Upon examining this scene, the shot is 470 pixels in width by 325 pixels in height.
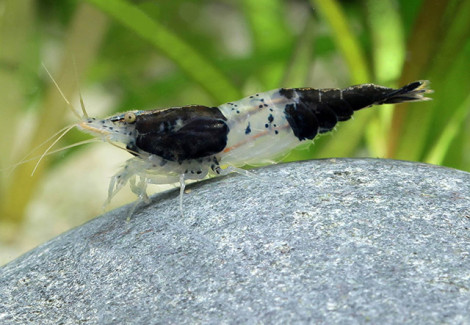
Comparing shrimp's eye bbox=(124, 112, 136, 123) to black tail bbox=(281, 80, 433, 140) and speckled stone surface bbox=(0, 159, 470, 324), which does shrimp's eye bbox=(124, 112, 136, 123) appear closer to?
speckled stone surface bbox=(0, 159, 470, 324)

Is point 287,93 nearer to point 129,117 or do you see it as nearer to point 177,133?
point 177,133

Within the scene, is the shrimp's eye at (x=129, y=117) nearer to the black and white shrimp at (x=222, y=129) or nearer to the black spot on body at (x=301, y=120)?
the black and white shrimp at (x=222, y=129)

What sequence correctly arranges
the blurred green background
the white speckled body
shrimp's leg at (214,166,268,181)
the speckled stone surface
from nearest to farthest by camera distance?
the speckled stone surface, shrimp's leg at (214,166,268,181), the white speckled body, the blurred green background

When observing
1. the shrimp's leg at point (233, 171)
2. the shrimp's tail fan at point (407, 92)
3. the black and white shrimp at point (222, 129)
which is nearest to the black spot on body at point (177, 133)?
the black and white shrimp at point (222, 129)

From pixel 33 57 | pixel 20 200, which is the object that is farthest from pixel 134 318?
pixel 33 57

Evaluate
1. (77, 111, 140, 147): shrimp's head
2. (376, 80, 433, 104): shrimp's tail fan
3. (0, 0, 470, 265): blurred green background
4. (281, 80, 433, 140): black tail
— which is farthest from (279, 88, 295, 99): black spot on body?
(77, 111, 140, 147): shrimp's head
